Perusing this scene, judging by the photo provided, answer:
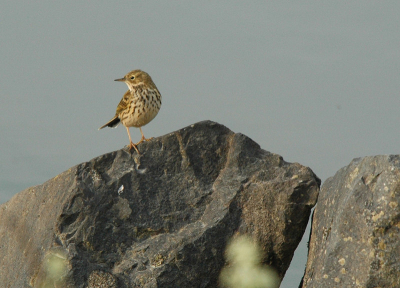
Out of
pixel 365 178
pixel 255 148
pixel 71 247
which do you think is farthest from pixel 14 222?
pixel 365 178

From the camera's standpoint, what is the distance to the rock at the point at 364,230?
247 inches

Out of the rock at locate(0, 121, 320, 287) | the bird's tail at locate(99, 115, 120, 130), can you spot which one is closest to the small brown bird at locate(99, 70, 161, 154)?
the bird's tail at locate(99, 115, 120, 130)

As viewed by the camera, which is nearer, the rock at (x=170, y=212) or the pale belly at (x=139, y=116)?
the rock at (x=170, y=212)

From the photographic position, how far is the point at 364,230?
20.9 ft

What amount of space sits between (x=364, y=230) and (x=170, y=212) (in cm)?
253

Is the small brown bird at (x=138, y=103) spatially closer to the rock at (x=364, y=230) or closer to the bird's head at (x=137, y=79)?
the bird's head at (x=137, y=79)

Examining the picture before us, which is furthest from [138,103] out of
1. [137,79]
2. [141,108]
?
[137,79]

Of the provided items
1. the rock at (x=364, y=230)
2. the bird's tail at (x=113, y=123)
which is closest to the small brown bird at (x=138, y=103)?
the bird's tail at (x=113, y=123)

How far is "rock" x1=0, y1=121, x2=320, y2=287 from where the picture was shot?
743 centimetres

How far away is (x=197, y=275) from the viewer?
7.48 m

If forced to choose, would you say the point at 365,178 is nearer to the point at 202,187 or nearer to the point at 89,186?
the point at 202,187

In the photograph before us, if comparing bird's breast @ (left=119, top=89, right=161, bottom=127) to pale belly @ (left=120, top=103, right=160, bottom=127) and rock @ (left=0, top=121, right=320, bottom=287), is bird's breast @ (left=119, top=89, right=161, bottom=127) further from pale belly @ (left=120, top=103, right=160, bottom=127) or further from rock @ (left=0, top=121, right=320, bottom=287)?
rock @ (left=0, top=121, right=320, bottom=287)

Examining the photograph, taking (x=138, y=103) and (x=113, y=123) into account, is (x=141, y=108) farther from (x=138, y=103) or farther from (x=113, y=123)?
(x=113, y=123)

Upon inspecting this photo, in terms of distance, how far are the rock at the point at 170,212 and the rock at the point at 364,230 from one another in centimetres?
80
